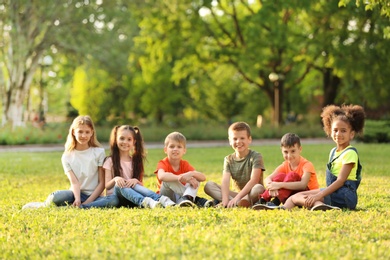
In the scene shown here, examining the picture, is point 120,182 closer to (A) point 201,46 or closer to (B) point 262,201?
(B) point 262,201

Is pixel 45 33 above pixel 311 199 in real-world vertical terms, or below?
above

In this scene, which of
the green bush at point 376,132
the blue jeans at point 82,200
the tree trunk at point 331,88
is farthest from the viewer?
the tree trunk at point 331,88

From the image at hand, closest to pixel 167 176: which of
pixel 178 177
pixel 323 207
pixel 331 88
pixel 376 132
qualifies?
pixel 178 177

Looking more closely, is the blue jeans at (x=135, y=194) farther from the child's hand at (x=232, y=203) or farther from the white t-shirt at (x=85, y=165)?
the child's hand at (x=232, y=203)

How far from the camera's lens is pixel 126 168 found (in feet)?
30.8

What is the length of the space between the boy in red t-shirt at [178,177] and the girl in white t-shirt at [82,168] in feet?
2.91

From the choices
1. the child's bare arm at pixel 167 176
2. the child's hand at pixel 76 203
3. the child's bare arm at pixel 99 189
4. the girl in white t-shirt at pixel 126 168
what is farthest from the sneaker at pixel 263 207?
the child's hand at pixel 76 203

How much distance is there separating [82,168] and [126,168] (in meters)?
0.62

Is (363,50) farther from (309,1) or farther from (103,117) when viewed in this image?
(103,117)

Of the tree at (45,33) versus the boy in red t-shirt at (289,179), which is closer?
the boy in red t-shirt at (289,179)

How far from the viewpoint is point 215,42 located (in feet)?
132

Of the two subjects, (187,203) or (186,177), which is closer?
(187,203)

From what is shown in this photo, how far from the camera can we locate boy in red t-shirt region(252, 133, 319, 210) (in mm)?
8570

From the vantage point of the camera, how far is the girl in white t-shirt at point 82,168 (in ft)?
30.4
